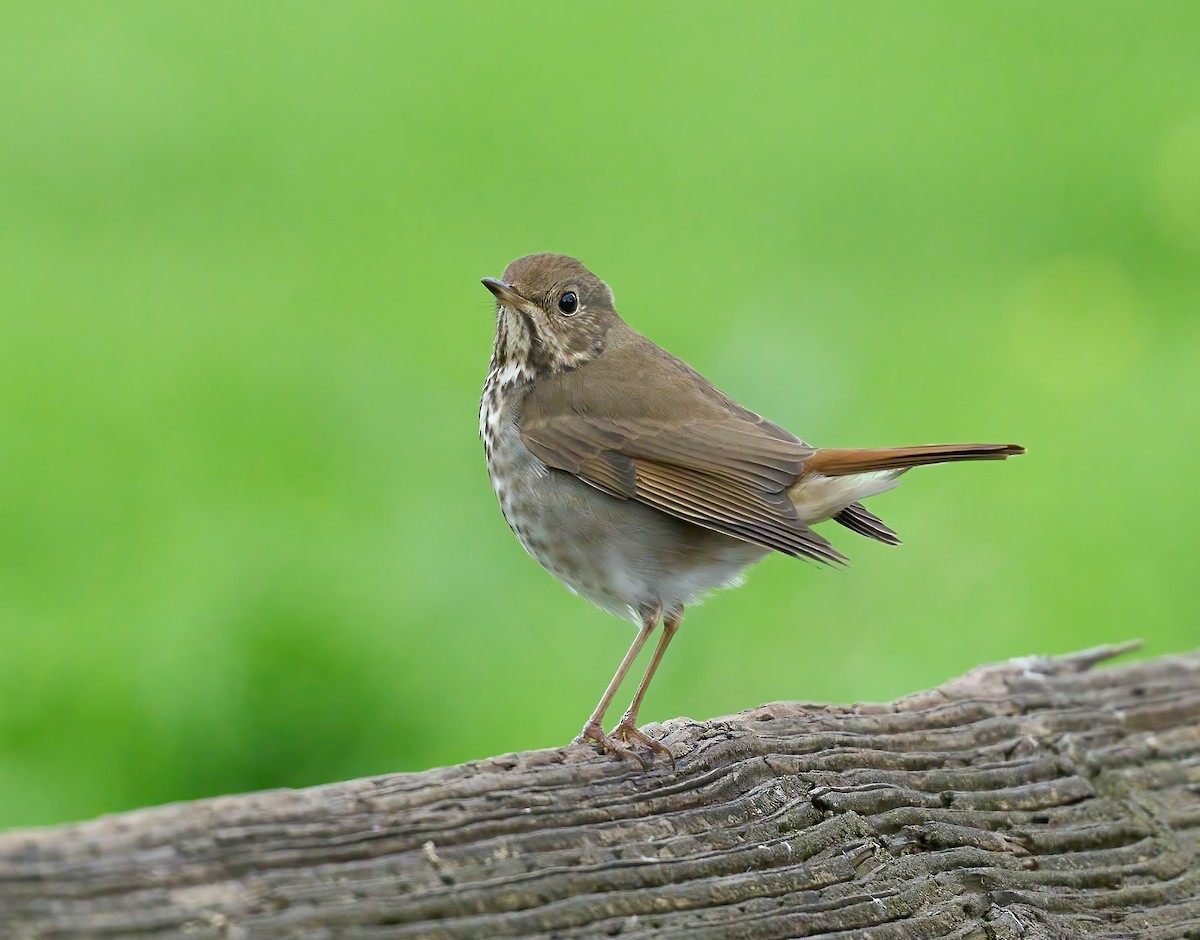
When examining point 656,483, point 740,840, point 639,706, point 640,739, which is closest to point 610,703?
point 639,706

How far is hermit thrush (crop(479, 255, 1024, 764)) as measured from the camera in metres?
4.25

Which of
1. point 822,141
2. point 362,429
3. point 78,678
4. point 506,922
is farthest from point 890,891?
point 822,141

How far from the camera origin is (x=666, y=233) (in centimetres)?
977

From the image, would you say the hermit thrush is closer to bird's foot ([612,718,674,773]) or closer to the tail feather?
the tail feather

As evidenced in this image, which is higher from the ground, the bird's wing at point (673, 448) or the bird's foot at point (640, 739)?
the bird's wing at point (673, 448)

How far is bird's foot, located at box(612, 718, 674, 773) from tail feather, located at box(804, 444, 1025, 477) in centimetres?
114

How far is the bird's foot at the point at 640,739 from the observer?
2.96m

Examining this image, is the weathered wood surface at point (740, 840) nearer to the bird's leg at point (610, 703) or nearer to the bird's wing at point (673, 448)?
the bird's leg at point (610, 703)

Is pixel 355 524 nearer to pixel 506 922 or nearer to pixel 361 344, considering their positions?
pixel 361 344

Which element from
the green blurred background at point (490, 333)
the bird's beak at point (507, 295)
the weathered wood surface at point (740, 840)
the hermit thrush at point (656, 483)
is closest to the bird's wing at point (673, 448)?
the hermit thrush at point (656, 483)

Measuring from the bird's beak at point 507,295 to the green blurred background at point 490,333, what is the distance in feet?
4.53

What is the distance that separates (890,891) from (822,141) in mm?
8274

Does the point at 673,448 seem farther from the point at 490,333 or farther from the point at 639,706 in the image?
the point at 490,333

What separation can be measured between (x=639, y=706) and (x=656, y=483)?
0.61 m
